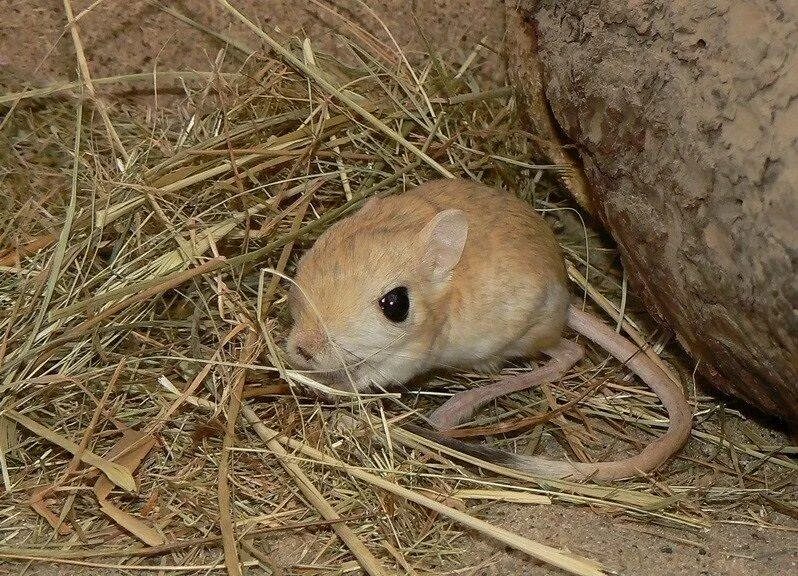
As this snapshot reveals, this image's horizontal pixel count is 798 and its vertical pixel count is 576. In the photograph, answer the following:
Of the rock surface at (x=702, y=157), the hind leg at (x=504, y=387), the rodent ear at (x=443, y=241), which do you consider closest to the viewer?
the rock surface at (x=702, y=157)

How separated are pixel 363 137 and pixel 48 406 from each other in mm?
1627

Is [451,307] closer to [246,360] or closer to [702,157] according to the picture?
[246,360]

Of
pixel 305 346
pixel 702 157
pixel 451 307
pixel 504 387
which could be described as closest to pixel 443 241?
pixel 451 307

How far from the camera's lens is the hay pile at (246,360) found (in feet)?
9.00

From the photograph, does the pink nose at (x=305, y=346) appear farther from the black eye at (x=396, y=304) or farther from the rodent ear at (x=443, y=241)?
the rodent ear at (x=443, y=241)

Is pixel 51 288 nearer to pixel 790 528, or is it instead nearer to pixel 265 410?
pixel 265 410

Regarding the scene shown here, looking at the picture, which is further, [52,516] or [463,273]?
[463,273]

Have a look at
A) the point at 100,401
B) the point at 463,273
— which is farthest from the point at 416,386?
the point at 100,401

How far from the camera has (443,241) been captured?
2.94 metres

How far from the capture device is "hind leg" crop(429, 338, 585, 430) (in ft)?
10.8

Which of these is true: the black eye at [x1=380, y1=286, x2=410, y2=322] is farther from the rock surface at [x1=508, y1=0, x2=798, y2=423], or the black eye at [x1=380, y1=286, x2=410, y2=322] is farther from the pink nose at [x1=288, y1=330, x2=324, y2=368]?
the rock surface at [x1=508, y1=0, x2=798, y2=423]

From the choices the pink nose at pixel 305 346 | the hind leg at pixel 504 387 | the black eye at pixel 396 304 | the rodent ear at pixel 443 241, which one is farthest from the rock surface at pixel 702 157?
the pink nose at pixel 305 346

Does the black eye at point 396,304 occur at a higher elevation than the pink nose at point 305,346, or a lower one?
higher

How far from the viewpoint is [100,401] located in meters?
2.99
